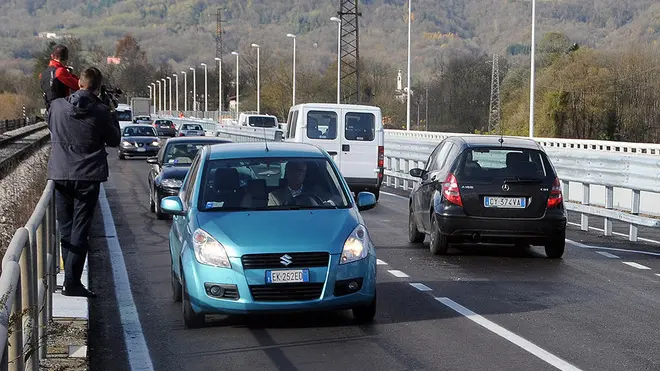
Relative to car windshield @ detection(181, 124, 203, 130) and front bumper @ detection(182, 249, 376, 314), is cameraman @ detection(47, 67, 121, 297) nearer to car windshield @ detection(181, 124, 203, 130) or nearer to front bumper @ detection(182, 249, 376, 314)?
front bumper @ detection(182, 249, 376, 314)

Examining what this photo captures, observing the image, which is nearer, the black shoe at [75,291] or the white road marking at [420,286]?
the black shoe at [75,291]

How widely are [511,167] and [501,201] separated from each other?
48cm

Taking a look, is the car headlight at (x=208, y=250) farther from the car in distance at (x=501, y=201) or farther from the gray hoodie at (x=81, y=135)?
the car in distance at (x=501, y=201)

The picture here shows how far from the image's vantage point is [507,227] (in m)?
14.8

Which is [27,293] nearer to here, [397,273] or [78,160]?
[78,160]

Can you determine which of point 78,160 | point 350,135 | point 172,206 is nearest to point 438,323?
point 172,206

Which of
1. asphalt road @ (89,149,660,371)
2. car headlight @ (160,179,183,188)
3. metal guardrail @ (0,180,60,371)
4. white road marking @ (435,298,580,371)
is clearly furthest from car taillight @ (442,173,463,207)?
metal guardrail @ (0,180,60,371)

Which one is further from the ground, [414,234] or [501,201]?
[501,201]

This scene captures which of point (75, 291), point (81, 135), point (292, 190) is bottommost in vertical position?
point (75, 291)

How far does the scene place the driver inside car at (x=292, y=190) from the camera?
10.4m

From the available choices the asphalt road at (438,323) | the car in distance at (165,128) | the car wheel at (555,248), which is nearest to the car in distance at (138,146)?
the car in distance at (165,128)

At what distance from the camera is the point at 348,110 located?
2522 cm

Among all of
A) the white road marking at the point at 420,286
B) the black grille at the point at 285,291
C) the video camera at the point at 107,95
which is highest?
the video camera at the point at 107,95

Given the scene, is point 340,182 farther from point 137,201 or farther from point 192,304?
point 137,201
